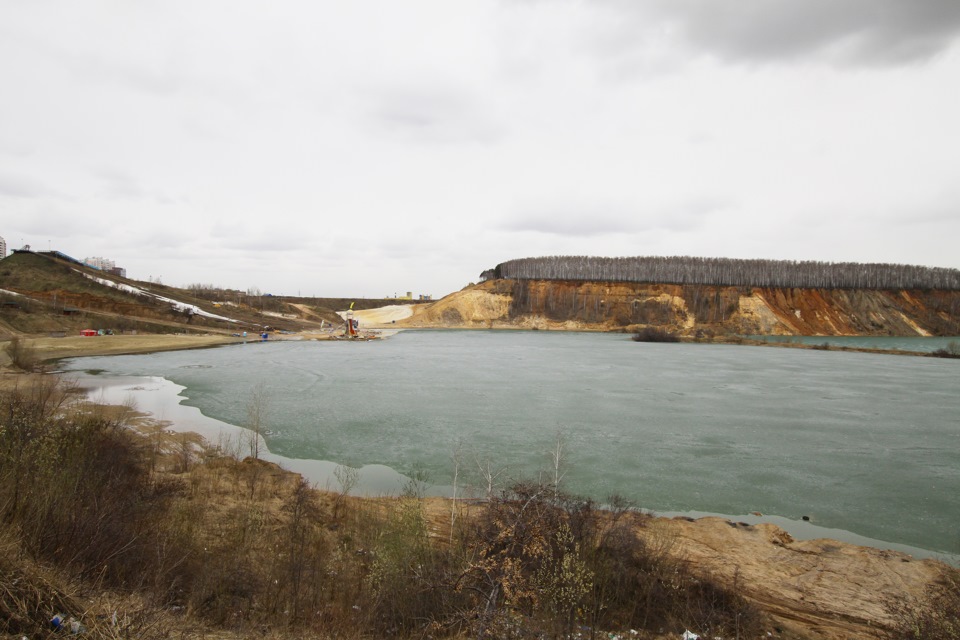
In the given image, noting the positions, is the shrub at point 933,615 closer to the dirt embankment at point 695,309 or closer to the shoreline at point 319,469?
the shoreline at point 319,469

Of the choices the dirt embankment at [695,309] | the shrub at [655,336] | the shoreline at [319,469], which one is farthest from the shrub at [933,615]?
the dirt embankment at [695,309]

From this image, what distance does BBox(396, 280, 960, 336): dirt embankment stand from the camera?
243 feet

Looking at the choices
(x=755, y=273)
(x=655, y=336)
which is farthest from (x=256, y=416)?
(x=755, y=273)

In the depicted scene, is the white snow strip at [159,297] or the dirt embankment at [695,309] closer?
the white snow strip at [159,297]

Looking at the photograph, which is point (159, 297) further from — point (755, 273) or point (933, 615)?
point (755, 273)

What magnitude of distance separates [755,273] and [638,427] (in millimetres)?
79785

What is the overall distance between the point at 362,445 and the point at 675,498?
25.5ft

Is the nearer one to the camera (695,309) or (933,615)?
(933,615)

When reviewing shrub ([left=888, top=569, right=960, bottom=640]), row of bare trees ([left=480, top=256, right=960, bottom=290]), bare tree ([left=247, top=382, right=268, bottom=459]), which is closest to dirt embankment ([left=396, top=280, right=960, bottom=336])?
row of bare trees ([left=480, top=256, right=960, bottom=290])

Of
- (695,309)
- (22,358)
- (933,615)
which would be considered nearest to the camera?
(933,615)

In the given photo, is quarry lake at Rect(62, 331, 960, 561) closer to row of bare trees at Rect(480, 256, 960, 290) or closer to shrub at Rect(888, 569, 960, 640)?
shrub at Rect(888, 569, 960, 640)

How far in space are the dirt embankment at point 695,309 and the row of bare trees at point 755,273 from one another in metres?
2.02

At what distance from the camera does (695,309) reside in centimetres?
7925

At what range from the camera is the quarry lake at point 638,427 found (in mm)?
10070
